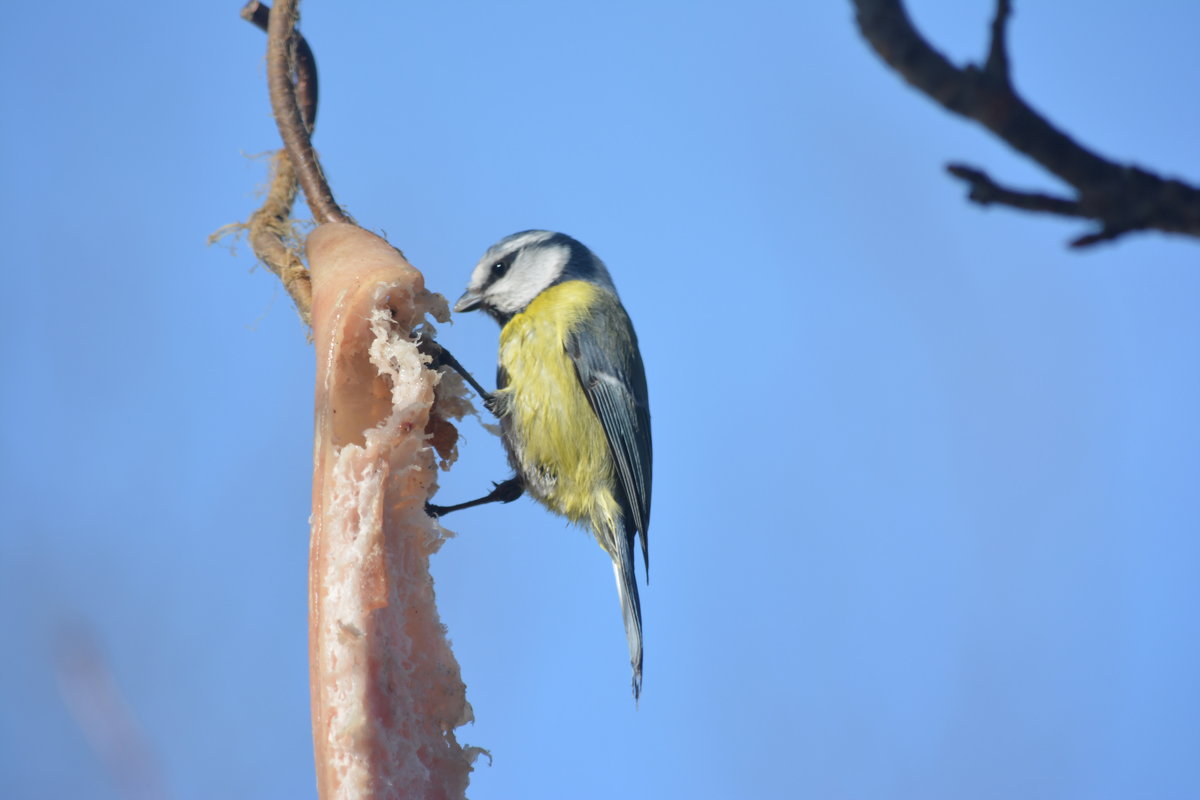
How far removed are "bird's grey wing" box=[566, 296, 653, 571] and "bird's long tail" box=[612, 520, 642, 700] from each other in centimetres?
5

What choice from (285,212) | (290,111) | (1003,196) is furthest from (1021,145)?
(285,212)

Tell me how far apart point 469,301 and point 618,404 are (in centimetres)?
56

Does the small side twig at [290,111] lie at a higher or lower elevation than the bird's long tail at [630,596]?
higher

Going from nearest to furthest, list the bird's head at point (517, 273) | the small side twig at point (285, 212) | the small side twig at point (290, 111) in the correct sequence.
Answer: the small side twig at point (290, 111)
the small side twig at point (285, 212)
the bird's head at point (517, 273)

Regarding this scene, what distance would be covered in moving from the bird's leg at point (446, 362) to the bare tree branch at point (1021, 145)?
1.58 metres

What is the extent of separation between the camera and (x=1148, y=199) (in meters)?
0.65

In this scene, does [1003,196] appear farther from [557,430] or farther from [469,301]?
[469,301]

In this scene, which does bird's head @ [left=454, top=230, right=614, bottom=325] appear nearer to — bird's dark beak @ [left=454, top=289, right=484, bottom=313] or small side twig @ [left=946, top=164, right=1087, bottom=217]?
bird's dark beak @ [left=454, top=289, right=484, bottom=313]

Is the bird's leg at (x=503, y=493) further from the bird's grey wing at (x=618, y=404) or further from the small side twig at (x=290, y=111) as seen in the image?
the small side twig at (x=290, y=111)

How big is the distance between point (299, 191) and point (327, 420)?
2.38ft

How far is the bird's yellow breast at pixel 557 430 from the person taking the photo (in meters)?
2.72

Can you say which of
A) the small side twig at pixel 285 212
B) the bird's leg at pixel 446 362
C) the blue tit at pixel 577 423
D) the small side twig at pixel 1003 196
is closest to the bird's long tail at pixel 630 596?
the blue tit at pixel 577 423

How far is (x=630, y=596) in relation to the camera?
8.51ft

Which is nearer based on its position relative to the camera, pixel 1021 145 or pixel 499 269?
pixel 1021 145
